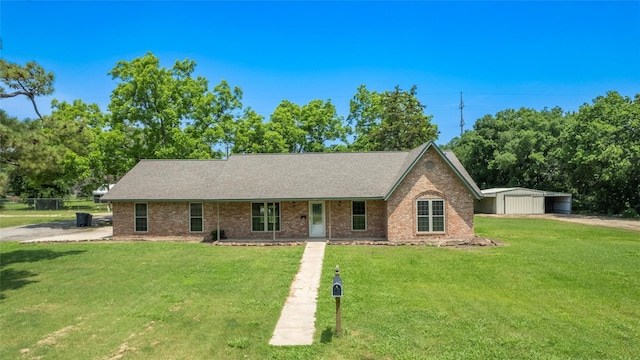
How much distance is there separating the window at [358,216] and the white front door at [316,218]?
5.54 feet

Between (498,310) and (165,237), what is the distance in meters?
18.0

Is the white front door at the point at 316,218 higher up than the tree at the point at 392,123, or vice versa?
the tree at the point at 392,123

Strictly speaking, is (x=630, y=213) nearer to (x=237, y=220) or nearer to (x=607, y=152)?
(x=607, y=152)

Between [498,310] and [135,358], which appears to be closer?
[135,358]

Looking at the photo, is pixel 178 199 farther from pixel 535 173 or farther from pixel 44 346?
pixel 535 173

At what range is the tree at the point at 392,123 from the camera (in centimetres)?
4284

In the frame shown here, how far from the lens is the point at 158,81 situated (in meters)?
30.8

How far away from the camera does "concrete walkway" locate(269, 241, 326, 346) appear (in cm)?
723

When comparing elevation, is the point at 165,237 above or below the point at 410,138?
below

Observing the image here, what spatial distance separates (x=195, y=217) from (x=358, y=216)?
916cm

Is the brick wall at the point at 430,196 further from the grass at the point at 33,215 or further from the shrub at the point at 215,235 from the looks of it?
the grass at the point at 33,215

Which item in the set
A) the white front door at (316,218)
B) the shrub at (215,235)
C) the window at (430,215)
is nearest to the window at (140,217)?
the shrub at (215,235)

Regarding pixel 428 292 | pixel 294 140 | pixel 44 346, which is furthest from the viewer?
Answer: pixel 294 140

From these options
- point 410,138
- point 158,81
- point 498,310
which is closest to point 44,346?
point 498,310
